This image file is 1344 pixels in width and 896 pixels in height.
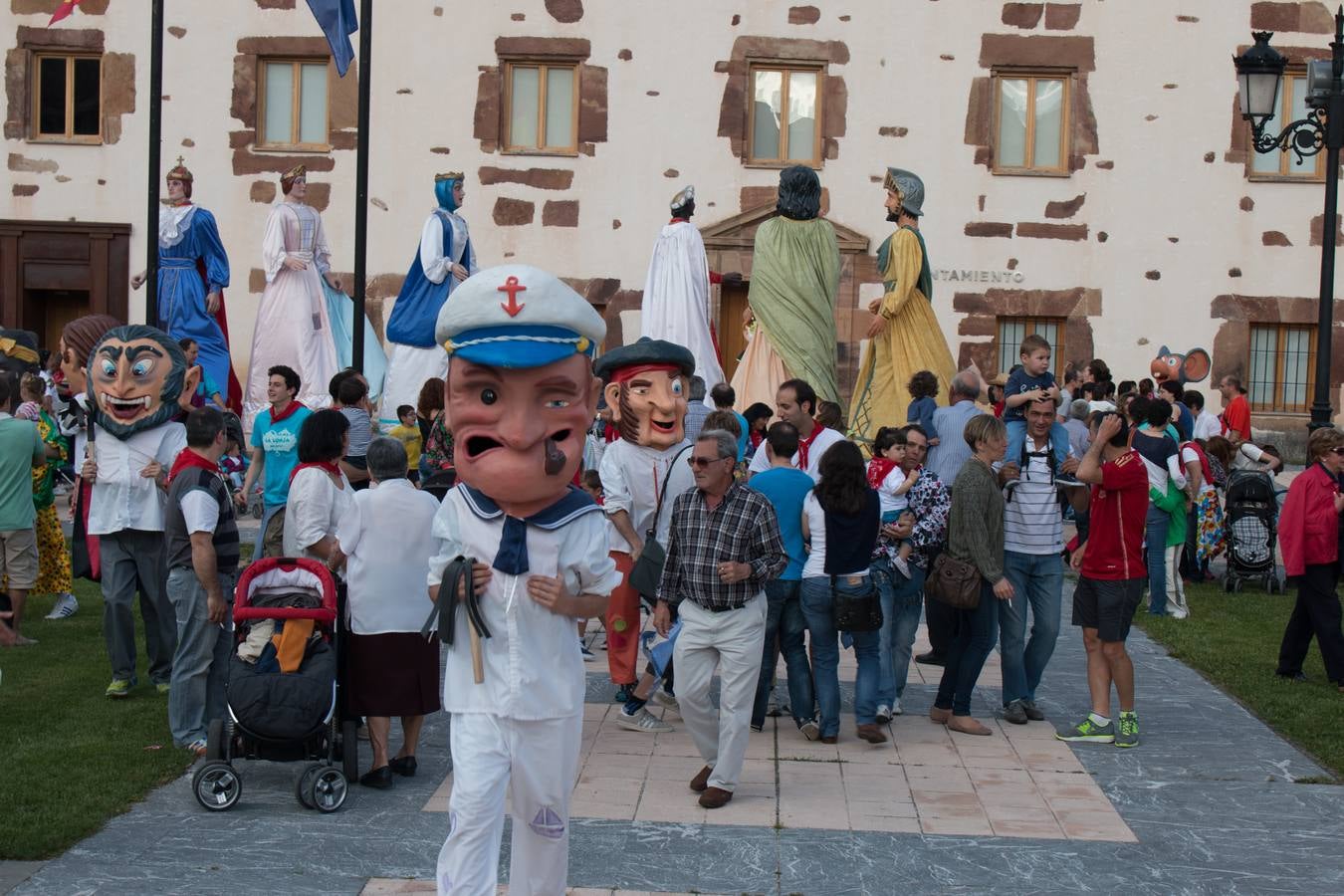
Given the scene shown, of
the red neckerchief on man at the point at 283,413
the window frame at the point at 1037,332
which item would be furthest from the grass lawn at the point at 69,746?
the window frame at the point at 1037,332

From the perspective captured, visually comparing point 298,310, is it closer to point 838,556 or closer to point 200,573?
point 200,573

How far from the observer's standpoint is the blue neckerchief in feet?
17.9

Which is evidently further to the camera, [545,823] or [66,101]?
[66,101]

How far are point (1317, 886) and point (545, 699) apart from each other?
3.15m

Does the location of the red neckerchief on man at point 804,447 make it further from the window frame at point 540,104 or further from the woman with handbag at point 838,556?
the window frame at point 540,104

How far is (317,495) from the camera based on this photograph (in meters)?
7.50

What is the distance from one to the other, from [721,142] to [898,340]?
925 centimetres

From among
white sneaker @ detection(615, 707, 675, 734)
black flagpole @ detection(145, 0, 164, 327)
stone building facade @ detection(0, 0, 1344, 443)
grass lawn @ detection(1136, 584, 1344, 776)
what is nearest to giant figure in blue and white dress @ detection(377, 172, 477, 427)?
black flagpole @ detection(145, 0, 164, 327)

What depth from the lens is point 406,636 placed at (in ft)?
24.5

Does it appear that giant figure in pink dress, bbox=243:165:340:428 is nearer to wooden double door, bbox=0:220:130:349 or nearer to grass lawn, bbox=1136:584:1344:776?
wooden double door, bbox=0:220:130:349

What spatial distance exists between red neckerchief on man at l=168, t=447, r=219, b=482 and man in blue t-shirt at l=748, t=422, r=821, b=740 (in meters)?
2.62

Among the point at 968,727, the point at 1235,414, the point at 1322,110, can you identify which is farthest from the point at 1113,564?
the point at 1235,414

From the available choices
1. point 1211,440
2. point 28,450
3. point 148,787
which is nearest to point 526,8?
point 1211,440

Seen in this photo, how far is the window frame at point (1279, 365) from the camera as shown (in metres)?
22.3
